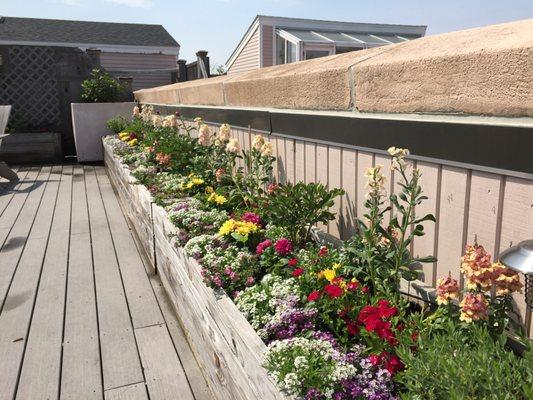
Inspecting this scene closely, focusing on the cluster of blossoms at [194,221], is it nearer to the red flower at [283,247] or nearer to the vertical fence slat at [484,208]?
the red flower at [283,247]

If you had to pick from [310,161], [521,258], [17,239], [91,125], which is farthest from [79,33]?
[521,258]

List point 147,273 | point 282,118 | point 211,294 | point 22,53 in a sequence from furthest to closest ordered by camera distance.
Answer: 1. point 22,53
2. point 147,273
3. point 282,118
4. point 211,294

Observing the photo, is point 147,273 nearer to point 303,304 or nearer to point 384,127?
point 303,304

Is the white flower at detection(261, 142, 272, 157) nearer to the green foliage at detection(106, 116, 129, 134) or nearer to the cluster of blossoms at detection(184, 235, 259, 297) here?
the cluster of blossoms at detection(184, 235, 259, 297)

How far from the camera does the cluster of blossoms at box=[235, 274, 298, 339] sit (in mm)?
1815

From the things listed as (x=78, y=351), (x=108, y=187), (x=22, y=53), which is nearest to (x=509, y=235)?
(x=78, y=351)

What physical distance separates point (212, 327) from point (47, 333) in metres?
→ 1.33

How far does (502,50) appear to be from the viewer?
4.54 feet

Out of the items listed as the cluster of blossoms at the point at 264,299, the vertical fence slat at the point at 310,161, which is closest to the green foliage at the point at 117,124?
the vertical fence slat at the point at 310,161

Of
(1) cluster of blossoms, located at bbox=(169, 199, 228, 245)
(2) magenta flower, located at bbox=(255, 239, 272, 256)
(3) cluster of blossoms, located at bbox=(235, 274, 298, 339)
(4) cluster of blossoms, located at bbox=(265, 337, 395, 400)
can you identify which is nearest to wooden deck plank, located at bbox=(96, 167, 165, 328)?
(1) cluster of blossoms, located at bbox=(169, 199, 228, 245)

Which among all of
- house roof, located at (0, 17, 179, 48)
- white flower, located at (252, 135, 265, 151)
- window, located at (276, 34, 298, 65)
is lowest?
white flower, located at (252, 135, 265, 151)

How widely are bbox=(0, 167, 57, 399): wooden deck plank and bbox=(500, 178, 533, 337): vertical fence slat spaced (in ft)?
7.51

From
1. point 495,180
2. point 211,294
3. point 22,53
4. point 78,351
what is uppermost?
point 22,53

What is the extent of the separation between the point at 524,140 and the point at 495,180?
196mm
